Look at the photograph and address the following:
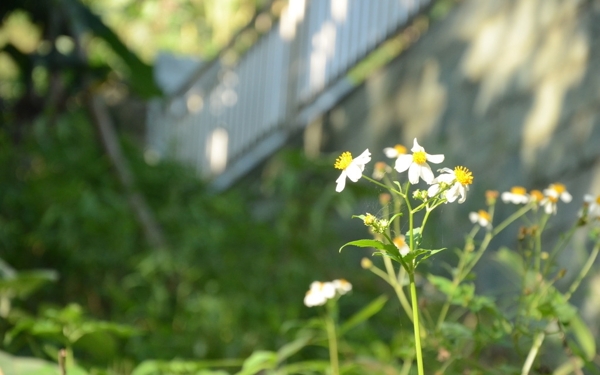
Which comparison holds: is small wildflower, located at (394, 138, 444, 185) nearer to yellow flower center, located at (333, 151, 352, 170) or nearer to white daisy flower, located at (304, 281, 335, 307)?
yellow flower center, located at (333, 151, 352, 170)

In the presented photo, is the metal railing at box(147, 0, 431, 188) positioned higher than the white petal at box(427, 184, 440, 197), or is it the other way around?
the metal railing at box(147, 0, 431, 188)

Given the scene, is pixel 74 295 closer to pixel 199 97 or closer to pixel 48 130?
pixel 48 130

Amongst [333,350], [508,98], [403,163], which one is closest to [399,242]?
[403,163]

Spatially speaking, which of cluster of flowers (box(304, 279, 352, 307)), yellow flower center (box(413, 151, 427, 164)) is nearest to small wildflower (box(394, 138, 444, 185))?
yellow flower center (box(413, 151, 427, 164))

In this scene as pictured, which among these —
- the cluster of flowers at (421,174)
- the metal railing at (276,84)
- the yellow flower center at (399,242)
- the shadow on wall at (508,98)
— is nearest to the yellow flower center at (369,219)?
the cluster of flowers at (421,174)

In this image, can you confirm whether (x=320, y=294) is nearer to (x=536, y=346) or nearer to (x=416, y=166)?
(x=536, y=346)

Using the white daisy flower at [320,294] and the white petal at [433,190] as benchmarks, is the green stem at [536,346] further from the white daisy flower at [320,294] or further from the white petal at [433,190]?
the white petal at [433,190]
